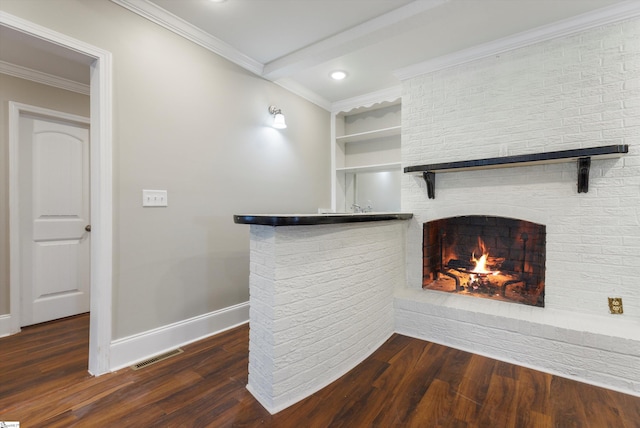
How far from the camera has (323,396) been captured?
1.63 metres

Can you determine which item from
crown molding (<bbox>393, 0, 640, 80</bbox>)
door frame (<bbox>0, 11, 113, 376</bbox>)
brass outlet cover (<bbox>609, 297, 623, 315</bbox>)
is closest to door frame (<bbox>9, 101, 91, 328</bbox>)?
door frame (<bbox>0, 11, 113, 376</bbox>)

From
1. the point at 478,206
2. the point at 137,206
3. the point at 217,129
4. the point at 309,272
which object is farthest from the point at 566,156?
the point at 137,206

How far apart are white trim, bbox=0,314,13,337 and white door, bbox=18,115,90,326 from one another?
0.45 feet

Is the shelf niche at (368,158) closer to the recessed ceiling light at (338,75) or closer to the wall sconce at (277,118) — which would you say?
the recessed ceiling light at (338,75)

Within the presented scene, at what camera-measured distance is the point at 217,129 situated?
249 cm

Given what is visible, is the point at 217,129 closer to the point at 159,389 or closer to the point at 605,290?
the point at 159,389

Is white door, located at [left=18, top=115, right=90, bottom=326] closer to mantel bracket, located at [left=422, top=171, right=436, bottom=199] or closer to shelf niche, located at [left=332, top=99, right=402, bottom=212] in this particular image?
shelf niche, located at [left=332, top=99, right=402, bottom=212]

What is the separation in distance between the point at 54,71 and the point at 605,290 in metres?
4.88

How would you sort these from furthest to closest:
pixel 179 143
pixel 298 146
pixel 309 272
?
pixel 298 146 → pixel 179 143 → pixel 309 272

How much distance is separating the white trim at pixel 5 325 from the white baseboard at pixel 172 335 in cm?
152

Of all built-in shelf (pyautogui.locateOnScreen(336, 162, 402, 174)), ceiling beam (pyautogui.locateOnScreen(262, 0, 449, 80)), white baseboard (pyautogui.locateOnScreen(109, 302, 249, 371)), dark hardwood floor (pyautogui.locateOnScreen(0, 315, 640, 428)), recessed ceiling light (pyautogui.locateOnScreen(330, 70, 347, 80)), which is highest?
recessed ceiling light (pyautogui.locateOnScreen(330, 70, 347, 80))

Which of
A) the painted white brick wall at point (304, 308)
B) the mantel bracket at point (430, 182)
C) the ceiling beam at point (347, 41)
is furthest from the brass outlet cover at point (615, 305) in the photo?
the ceiling beam at point (347, 41)

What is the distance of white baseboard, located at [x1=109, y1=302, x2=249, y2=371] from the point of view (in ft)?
6.31

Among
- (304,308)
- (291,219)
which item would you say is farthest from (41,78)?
(304,308)
